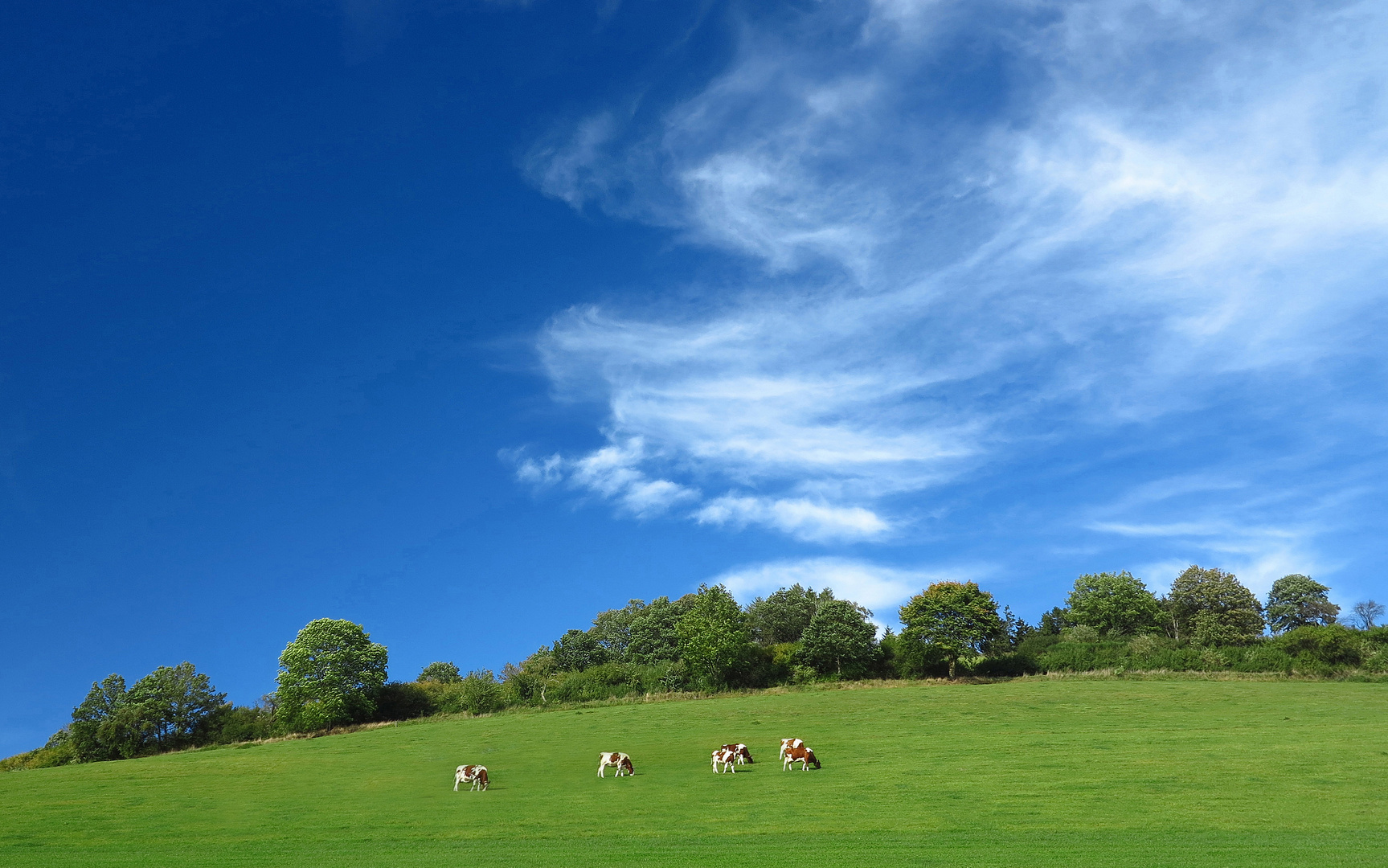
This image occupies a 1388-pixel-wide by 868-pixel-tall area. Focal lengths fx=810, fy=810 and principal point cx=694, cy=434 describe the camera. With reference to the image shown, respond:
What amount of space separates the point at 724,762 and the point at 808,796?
789 centimetres

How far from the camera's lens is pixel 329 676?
236ft

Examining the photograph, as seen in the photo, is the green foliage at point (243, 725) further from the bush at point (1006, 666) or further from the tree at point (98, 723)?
the bush at point (1006, 666)

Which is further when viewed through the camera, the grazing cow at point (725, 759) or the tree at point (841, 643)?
the tree at point (841, 643)

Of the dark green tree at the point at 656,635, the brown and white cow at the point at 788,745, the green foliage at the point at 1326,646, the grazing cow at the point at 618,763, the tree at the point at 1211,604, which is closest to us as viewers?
the brown and white cow at the point at 788,745

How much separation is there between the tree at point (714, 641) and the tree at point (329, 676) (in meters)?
28.5

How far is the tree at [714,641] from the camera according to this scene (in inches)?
2936

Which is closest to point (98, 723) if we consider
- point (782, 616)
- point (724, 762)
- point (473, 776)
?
point (473, 776)

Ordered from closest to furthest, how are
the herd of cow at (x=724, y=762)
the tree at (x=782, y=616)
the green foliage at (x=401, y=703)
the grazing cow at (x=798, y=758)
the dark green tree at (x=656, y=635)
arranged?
the grazing cow at (x=798, y=758) < the herd of cow at (x=724, y=762) < the green foliage at (x=401, y=703) < the dark green tree at (x=656, y=635) < the tree at (x=782, y=616)

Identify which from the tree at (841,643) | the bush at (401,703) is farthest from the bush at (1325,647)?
the bush at (401,703)

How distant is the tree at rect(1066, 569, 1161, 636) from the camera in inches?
4139

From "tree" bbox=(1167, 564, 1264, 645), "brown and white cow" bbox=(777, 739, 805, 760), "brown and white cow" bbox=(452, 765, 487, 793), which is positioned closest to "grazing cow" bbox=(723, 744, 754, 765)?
"brown and white cow" bbox=(777, 739, 805, 760)

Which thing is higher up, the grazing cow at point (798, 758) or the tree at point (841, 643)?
the tree at point (841, 643)

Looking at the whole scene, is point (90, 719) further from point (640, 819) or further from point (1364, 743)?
point (1364, 743)

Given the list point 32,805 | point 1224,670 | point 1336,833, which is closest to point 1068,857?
point 1336,833
